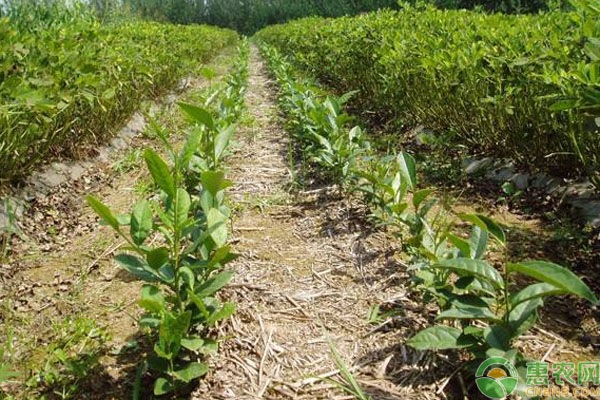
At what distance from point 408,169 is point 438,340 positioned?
98 centimetres

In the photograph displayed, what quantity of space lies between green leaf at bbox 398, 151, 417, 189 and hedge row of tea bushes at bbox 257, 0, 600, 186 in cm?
64

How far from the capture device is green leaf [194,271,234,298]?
5.08ft

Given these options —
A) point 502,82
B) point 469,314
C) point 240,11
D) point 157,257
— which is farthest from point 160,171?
point 240,11

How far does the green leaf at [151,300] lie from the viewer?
4.44 feet

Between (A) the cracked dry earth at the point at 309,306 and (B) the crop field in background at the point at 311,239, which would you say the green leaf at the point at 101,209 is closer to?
(B) the crop field in background at the point at 311,239

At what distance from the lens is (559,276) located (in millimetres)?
1128

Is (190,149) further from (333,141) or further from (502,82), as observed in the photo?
(502,82)

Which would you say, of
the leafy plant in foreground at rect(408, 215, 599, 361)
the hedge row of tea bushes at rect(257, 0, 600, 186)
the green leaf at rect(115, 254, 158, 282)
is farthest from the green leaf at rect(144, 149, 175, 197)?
the hedge row of tea bushes at rect(257, 0, 600, 186)

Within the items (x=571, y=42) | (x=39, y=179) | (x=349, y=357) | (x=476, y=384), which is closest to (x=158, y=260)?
(x=349, y=357)

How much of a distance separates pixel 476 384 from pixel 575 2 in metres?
1.87

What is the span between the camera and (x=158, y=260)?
1.43 meters

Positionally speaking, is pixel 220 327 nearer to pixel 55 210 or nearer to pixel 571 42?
pixel 55 210

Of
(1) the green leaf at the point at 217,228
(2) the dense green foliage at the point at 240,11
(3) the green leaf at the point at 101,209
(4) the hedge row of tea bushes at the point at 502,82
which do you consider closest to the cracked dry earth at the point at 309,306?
(1) the green leaf at the point at 217,228

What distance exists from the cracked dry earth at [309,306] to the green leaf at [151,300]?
0.32 meters
